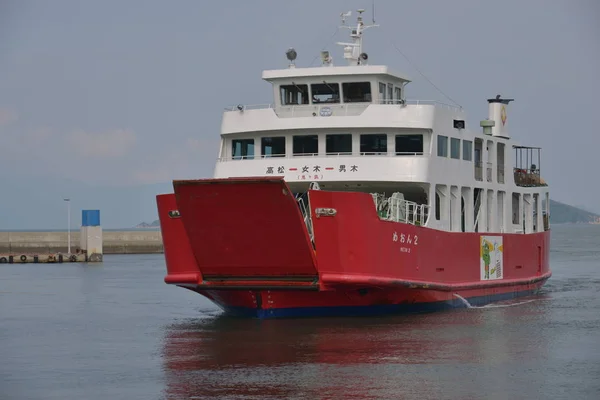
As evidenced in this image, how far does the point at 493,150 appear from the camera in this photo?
29297 mm

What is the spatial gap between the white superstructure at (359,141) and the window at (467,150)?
0.08ft

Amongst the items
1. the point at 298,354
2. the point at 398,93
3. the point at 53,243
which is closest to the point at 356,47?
the point at 398,93

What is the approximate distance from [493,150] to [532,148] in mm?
5197

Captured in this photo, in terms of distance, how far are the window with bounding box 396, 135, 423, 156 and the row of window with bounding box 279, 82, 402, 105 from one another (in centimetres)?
101

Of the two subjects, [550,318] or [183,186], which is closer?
[183,186]

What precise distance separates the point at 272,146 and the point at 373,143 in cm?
224

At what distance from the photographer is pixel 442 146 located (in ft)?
82.7

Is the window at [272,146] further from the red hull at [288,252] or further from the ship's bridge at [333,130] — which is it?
the red hull at [288,252]

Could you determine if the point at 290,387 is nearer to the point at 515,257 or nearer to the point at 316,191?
the point at 316,191

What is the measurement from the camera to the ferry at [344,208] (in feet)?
69.1

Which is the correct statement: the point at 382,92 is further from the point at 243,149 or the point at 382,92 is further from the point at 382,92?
the point at 243,149

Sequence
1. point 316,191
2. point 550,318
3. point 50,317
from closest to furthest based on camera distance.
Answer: point 316,191, point 550,318, point 50,317

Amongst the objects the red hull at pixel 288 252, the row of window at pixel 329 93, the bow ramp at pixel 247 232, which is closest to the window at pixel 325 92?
the row of window at pixel 329 93

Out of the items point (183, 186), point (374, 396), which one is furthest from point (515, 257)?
point (374, 396)
